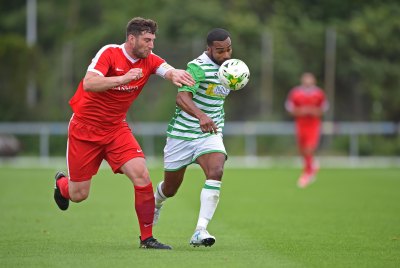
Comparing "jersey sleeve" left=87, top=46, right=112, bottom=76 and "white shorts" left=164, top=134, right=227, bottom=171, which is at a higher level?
"jersey sleeve" left=87, top=46, right=112, bottom=76

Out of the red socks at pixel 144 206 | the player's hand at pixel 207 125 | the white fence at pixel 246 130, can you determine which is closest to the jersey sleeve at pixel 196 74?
the player's hand at pixel 207 125

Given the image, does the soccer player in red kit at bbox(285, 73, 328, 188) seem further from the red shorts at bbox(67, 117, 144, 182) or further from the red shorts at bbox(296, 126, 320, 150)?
the red shorts at bbox(67, 117, 144, 182)

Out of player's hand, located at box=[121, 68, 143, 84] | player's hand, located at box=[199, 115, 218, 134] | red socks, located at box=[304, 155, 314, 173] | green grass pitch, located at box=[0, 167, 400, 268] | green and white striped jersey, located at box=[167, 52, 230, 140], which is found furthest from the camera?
red socks, located at box=[304, 155, 314, 173]

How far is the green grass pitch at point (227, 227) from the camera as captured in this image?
9312mm

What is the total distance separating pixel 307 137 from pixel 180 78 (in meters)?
14.0

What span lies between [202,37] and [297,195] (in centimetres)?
2381

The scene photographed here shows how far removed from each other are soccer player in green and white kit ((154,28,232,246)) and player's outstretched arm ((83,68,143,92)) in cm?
83

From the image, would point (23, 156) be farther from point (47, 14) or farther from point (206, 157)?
point (206, 157)

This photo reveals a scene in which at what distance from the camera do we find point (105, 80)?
9.80 m

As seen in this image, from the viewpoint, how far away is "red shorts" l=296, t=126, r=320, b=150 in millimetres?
23844

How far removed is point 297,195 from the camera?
1950 cm

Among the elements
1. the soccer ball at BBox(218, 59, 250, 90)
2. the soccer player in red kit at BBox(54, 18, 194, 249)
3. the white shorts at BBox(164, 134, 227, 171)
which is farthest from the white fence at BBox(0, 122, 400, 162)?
the soccer ball at BBox(218, 59, 250, 90)

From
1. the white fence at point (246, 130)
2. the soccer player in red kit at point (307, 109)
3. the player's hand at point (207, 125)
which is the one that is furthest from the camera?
the white fence at point (246, 130)

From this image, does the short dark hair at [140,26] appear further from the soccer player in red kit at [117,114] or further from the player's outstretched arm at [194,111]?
the player's outstretched arm at [194,111]
